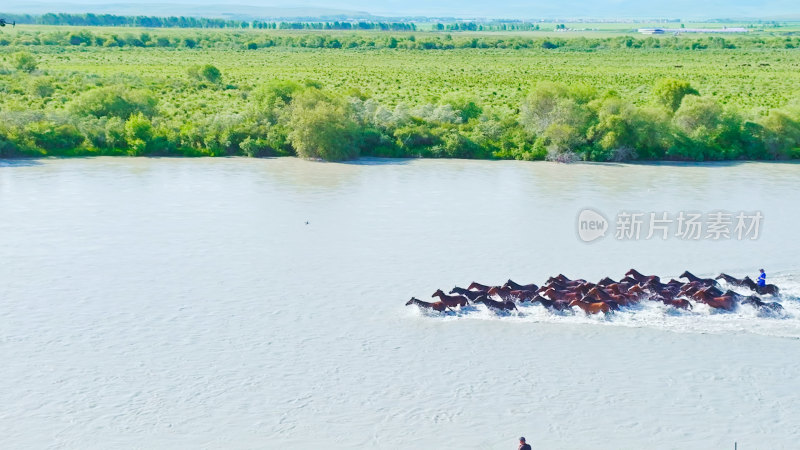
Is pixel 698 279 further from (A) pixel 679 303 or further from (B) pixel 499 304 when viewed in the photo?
(B) pixel 499 304

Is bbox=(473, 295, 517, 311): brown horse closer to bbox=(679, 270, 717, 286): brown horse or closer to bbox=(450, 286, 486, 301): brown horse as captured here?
bbox=(450, 286, 486, 301): brown horse

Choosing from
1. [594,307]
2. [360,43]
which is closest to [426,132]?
[594,307]

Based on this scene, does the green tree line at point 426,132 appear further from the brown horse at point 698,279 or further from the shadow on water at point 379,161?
the brown horse at point 698,279

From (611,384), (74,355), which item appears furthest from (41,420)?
(611,384)

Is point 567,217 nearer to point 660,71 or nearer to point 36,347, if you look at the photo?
point 36,347

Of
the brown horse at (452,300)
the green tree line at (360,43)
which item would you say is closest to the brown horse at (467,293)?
the brown horse at (452,300)

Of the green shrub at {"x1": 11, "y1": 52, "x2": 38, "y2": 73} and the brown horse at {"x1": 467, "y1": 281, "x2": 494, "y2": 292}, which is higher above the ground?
the brown horse at {"x1": 467, "y1": 281, "x2": 494, "y2": 292}

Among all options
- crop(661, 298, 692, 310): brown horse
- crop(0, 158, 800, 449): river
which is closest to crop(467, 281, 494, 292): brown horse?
crop(0, 158, 800, 449): river
